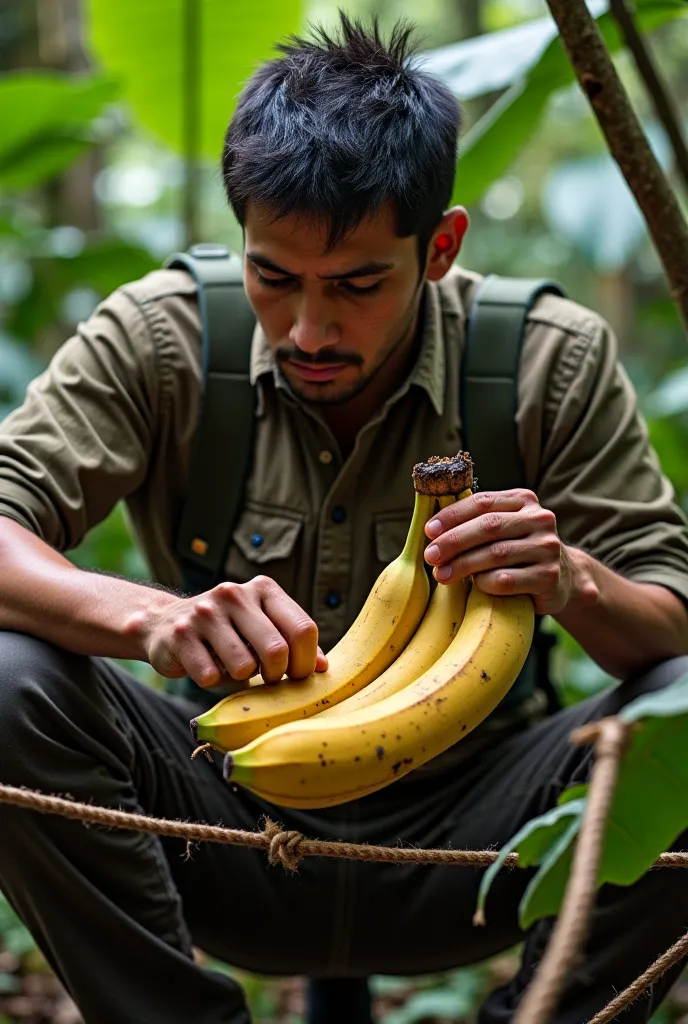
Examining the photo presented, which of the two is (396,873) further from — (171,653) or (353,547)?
(171,653)

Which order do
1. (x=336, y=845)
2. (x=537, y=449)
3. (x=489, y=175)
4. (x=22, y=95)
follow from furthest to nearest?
(x=22, y=95) → (x=489, y=175) → (x=537, y=449) → (x=336, y=845)

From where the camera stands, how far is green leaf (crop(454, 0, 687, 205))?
183cm

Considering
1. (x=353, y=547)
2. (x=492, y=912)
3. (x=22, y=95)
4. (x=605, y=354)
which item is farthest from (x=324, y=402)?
(x=22, y=95)

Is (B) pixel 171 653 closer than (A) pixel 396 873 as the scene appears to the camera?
Yes

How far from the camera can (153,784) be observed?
167cm

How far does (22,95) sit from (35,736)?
72.8 inches

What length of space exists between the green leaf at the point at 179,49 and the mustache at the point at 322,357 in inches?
70.7

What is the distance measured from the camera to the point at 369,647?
4.30 feet

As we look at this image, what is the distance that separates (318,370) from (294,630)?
0.52m

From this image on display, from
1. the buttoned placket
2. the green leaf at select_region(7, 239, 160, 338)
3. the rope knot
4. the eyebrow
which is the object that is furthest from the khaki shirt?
the green leaf at select_region(7, 239, 160, 338)

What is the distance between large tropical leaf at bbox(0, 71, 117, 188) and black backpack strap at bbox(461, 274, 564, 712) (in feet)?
4.48

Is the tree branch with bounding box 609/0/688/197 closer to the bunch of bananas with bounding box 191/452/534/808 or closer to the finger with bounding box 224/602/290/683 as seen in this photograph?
the bunch of bananas with bounding box 191/452/534/808

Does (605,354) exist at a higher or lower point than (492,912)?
higher

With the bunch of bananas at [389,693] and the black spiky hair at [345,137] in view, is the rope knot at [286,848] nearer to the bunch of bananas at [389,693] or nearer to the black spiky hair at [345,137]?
the bunch of bananas at [389,693]
